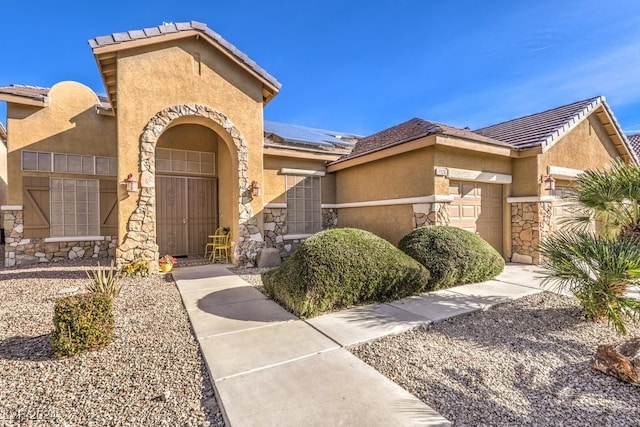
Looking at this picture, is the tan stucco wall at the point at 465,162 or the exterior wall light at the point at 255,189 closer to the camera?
the tan stucco wall at the point at 465,162

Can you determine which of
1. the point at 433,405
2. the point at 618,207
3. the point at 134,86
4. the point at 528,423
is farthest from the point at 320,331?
the point at 134,86

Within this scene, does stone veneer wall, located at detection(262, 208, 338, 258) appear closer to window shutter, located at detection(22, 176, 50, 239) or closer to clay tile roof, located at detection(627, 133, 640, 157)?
window shutter, located at detection(22, 176, 50, 239)

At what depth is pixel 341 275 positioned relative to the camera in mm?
4965

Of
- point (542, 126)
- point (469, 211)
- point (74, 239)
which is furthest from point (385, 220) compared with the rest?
point (74, 239)

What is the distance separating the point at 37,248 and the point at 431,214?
485 inches

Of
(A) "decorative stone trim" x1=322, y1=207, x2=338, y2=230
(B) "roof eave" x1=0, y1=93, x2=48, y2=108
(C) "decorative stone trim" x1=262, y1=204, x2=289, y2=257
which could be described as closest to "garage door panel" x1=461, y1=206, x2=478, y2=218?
(A) "decorative stone trim" x1=322, y1=207, x2=338, y2=230

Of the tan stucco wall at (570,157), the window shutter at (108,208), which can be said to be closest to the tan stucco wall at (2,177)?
the window shutter at (108,208)

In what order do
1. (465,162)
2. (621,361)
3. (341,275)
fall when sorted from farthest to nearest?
(465,162), (341,275), (621,361)

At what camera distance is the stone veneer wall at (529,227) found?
29.7ft

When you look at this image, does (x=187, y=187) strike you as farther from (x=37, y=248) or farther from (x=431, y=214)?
(x=431, y=214)

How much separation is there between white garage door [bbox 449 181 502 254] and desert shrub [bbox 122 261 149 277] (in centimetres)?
842

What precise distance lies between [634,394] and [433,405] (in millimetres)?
1977

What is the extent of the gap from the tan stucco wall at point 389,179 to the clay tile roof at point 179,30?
404cm

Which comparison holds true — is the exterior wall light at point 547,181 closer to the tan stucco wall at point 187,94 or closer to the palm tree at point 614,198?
the palm tree at point 614,198
